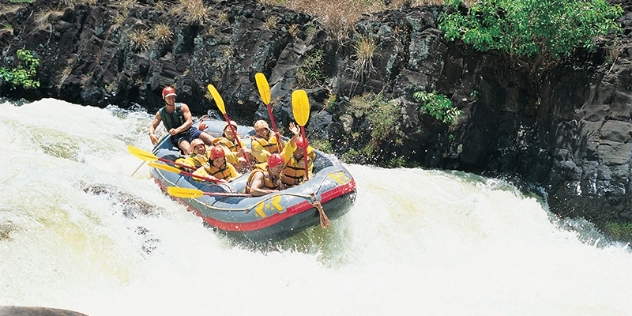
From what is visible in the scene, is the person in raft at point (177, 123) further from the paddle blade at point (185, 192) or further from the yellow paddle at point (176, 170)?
the paddle blade at point (185, 192)

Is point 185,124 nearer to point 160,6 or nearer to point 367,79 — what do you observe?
point 367,79

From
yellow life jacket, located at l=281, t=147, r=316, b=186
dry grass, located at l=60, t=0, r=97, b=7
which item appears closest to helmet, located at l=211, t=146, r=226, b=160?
yellow life jacket, located at l=281, t=147, r=316, b=186

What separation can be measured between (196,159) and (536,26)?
470 cm

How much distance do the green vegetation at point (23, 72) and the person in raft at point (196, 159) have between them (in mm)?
6722

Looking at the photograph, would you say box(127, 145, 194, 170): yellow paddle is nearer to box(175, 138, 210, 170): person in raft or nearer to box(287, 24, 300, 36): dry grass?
box(175, 138, 210, 170): person in raft

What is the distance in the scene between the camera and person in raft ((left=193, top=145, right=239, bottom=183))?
725 centimetres

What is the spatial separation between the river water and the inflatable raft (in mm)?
183

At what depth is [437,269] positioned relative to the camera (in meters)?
6.80

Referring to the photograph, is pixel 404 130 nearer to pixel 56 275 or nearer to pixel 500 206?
pixel 500 206

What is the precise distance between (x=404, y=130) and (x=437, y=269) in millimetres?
3496

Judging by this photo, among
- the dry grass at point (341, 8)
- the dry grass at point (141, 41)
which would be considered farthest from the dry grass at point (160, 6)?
the dry grass at point (341, 8)

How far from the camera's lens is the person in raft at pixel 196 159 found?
749 centimetres

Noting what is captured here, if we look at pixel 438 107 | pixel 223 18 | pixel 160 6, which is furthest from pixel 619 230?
pixel 160 6

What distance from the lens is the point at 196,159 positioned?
7562mm
